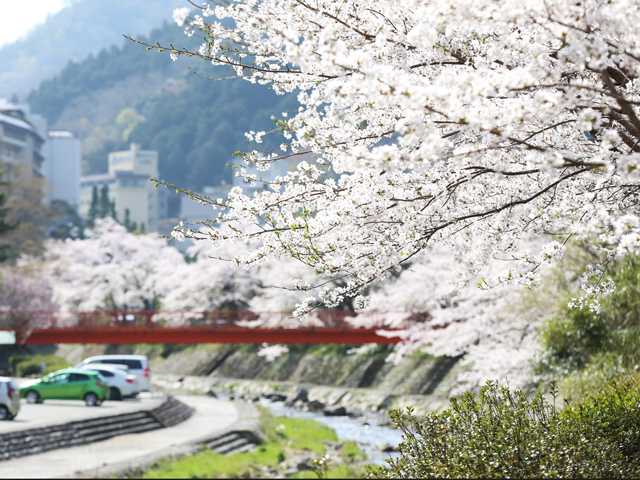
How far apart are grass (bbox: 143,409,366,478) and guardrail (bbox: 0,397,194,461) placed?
3311 millimetres

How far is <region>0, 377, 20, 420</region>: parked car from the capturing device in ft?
87.2

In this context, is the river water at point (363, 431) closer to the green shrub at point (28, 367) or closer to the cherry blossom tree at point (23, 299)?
the green shrub at point (28, 367)

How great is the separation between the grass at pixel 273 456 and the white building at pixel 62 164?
109268mm

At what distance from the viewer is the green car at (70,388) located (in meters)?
35.0

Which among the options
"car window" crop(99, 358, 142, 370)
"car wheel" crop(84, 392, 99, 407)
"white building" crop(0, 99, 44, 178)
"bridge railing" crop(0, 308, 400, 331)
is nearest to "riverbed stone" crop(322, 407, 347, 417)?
"bridge railing" crop(0, 308, 400, 331)

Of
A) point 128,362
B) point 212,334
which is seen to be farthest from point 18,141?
point 212,334

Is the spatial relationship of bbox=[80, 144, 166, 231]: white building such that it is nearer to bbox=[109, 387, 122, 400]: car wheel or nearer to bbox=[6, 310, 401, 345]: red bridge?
bbox=[6, 310, 401, 345]: red bridge

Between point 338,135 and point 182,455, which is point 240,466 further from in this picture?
point 338,135

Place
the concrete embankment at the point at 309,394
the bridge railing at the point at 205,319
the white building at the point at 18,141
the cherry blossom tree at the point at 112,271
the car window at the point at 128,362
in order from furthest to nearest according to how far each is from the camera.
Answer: the white building at the point at 18,141 → the cherry blossom tree at the point at 112,271 → the car window at the point at 128,362 → the bridge railing at the point at 205,319 → the concrete embankment at the point at 309,394

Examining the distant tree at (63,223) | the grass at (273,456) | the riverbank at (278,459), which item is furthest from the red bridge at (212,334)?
the distant tree at (63,223)

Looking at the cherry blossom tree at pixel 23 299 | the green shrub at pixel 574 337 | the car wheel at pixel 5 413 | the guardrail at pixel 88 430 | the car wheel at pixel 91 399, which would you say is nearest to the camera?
the green shrub at pixel 574 337

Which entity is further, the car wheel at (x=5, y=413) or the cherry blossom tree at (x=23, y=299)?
the cherry blossom tree at (x=23, y=299)

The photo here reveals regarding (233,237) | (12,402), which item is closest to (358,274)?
(233,237)

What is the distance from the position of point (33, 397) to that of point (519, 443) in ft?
102
